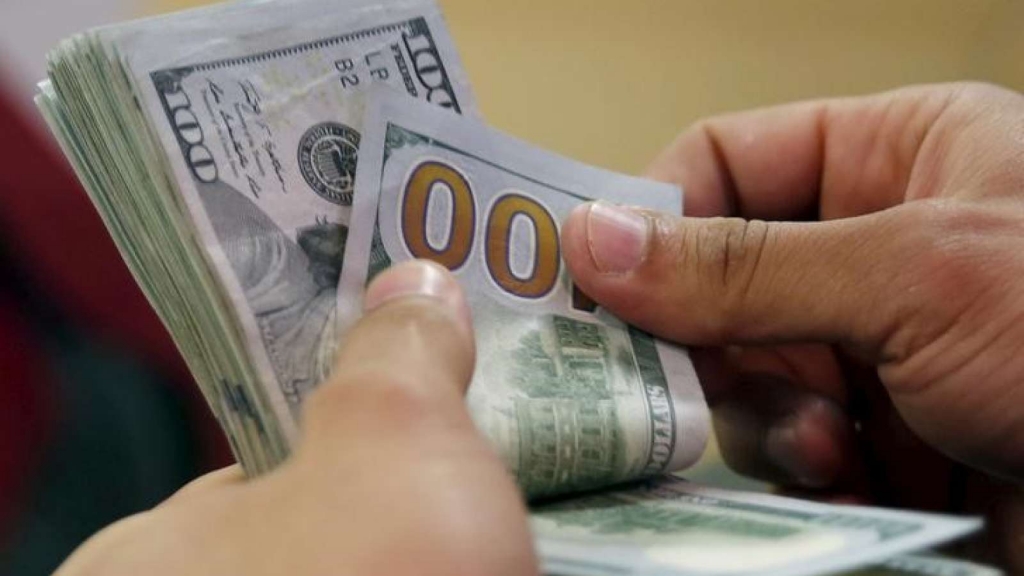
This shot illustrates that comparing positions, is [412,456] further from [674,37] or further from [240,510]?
[674,37]

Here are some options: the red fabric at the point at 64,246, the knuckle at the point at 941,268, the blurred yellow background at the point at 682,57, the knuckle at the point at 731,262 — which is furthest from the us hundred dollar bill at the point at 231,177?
the blurred yellow background at the point at 682,57

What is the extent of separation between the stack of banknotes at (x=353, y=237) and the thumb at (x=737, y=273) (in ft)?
0.08

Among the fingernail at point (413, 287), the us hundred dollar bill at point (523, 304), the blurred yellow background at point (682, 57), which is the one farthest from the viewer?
the blurred yellow background at point (682, 57)

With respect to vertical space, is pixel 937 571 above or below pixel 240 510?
below

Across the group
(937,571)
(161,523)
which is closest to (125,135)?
(161,523)

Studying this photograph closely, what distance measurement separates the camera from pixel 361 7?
65 cm

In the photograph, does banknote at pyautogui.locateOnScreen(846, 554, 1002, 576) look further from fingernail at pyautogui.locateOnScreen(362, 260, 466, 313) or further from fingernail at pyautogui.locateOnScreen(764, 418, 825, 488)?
fingernail at pyautogui.locateOnScreen(764, 418, 825, 488)

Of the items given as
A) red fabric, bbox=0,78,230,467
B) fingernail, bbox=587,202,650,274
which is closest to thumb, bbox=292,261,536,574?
fingernail, bbox=587,202,650,274

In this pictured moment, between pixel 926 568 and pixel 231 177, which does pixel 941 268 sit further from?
pixel 231 177

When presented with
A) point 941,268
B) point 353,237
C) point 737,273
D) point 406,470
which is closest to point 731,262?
point 737,273

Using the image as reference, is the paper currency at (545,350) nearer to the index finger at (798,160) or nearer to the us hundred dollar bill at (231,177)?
the us hundred dollar bill at (231,177)

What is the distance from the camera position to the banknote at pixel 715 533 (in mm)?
431

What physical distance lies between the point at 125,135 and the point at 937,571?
46 cm

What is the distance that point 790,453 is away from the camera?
0.83 meters
